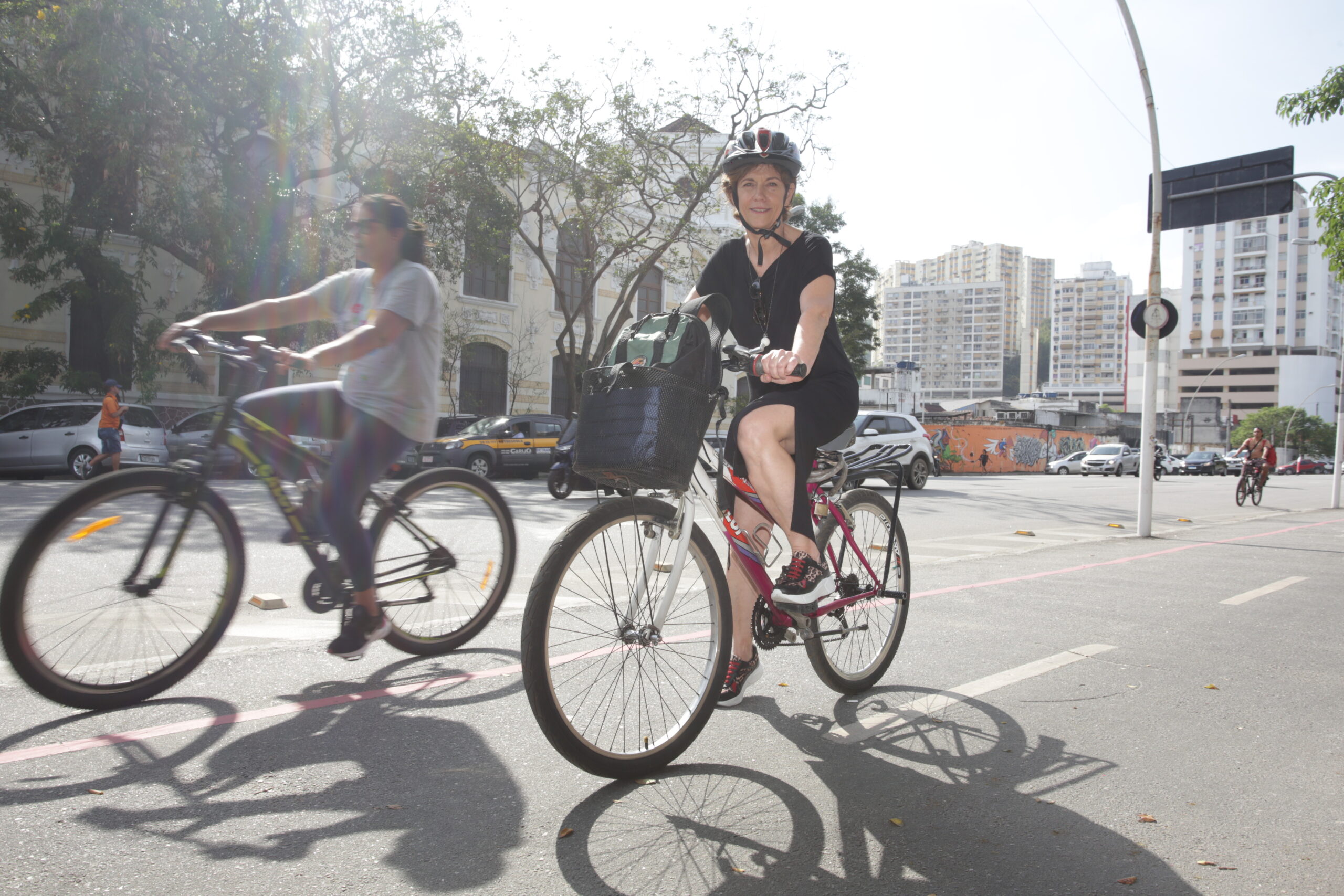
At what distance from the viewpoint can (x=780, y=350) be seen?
113 inches

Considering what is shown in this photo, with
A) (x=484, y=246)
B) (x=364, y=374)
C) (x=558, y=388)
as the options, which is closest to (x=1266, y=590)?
(x=364, y=374)

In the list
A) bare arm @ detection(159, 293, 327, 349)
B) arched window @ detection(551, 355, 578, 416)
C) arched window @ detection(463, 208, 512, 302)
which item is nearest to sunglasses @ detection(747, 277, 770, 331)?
bare arm @ detection(159, 293, 327, 349)

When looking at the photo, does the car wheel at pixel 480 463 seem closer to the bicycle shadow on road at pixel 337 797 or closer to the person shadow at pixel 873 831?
the bicycle shadow on road at pixel 337 797

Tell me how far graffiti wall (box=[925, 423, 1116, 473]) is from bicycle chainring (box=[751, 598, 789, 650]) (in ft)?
110

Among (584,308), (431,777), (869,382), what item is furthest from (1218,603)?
(869,382)

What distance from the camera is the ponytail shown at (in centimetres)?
347

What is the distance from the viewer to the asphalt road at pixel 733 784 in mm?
2076

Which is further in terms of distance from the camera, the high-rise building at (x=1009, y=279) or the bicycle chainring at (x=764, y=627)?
the high-rise building at (x=1009, y=279)

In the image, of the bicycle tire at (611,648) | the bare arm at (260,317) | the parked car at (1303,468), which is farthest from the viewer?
the parked car at (1303,468)

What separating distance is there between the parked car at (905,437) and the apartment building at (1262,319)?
11497cm

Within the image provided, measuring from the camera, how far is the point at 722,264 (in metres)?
3.31

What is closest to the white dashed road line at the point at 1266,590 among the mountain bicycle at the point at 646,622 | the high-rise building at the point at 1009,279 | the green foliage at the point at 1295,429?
the mountain bicycle at the point at 646,622

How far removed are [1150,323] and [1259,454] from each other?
9.95m

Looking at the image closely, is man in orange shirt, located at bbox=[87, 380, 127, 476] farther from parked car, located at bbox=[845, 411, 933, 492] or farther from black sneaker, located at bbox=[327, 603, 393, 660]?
black sneaker, located at bbox=[327, 603, 393, 660]
